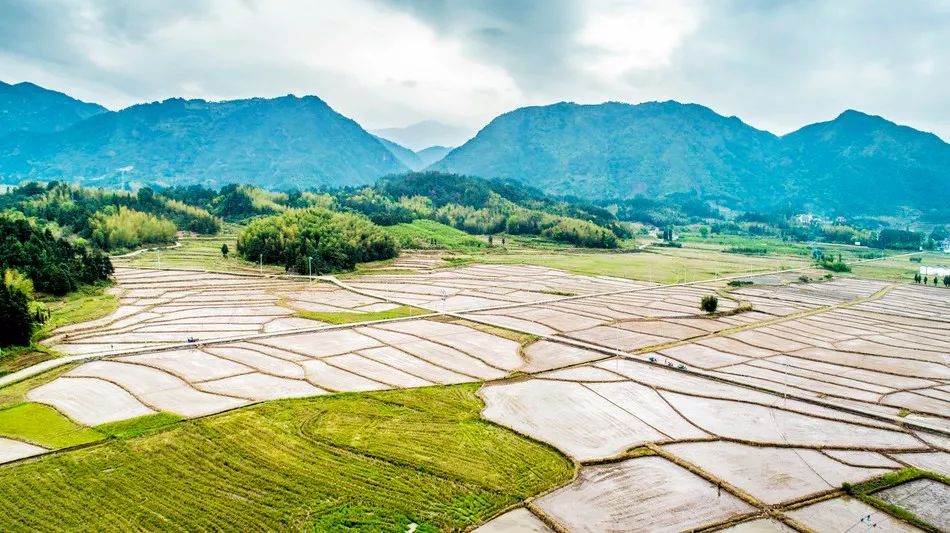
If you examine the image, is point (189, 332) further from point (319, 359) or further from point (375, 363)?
point (375, 363)

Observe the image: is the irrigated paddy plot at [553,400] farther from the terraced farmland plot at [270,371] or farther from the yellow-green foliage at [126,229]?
the yellow-green foliage at [126,229]

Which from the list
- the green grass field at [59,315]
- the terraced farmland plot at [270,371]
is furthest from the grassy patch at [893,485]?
the green grass field at [59,315]

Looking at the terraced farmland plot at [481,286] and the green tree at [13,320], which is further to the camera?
the terraced farmland plot at [481,286]

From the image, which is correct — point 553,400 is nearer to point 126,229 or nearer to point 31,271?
point 31,271

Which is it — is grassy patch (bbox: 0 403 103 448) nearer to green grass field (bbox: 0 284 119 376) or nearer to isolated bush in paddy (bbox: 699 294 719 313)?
green grass field (bbox: 0 284 119 376)

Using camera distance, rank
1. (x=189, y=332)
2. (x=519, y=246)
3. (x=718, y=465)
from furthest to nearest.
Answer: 1. (x=519, y=246)
2. (x=189, y=332)
3. (x=718, y=465)

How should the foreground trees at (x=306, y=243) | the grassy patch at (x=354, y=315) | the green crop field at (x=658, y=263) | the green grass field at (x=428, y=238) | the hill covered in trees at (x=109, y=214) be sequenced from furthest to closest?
the green grass field at (x=428, y=238)
the hill covered in trees at (x=109, y=214)
the green crop field at (x=658, y=263)
the foreground trees at (x=306, y=243)
the grassy patch at (x=354, y=315)

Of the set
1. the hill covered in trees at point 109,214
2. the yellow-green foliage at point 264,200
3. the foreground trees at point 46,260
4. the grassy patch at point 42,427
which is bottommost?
the grassy patch at point 42,427

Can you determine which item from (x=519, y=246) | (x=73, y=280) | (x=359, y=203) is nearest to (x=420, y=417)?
(x=73, y=280)
